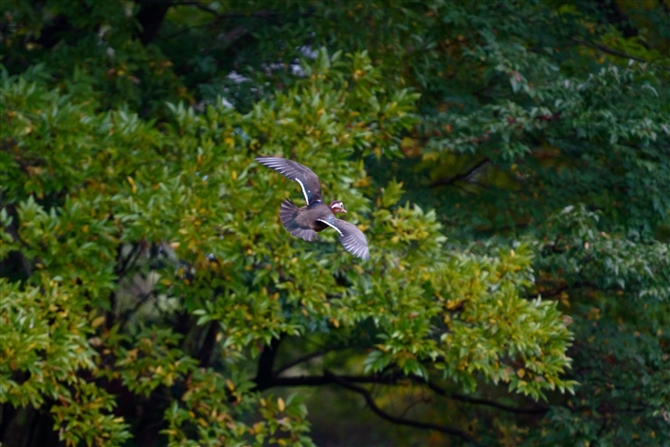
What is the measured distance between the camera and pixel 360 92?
673cm

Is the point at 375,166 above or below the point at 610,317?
above

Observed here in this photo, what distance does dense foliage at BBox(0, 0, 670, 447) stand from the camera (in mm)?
5949

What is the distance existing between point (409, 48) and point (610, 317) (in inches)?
105

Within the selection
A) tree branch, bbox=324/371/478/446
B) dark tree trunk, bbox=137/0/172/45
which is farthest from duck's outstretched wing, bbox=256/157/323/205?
tree branch, bbox=324/371/478/446

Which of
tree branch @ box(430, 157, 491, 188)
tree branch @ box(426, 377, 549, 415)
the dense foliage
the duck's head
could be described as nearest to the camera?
the duck's head

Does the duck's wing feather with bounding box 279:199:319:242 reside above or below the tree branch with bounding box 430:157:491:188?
above

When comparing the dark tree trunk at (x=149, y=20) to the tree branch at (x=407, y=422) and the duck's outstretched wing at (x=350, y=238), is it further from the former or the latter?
the duck's outstretched wing at (x=350, y=238)

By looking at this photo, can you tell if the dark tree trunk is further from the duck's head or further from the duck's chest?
the duck's chest

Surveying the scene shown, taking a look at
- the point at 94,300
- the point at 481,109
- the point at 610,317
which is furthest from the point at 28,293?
the point at 610,317

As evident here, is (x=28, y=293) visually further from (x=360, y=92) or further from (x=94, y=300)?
(x=360, y=92)

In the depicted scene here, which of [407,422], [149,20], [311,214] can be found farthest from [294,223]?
[407,422]

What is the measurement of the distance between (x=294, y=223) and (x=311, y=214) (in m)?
0.11

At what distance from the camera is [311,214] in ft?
17.4

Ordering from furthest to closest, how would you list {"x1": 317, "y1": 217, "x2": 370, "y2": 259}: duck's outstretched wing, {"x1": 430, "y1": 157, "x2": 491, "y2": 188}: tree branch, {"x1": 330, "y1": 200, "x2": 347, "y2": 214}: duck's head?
{"x1": 430, "y1": 157, "x2": 491, "y2": 188}: tree branch
{"x1": 330, "y1": 200, "x2": 347, "y2": 214}: duck's head
{"x1": 317, "y1": 217, "x2": 370, "y2": 259}: duck's outstretched wing
